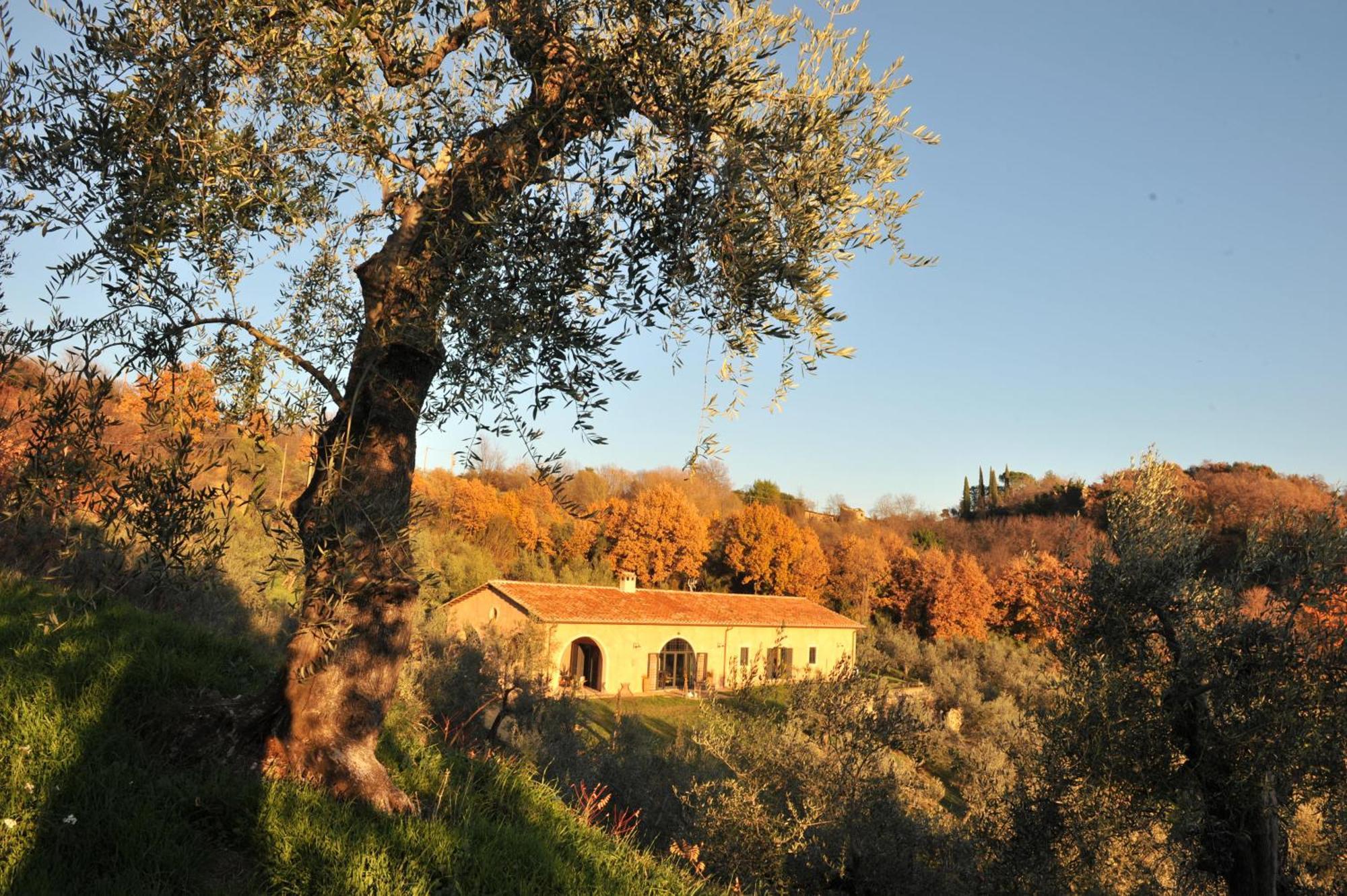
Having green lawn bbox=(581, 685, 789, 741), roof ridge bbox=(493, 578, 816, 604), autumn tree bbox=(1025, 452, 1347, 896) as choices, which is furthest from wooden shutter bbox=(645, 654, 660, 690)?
autumn tree bbox=(1025, 452, 1347, 896)

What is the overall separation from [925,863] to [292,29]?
13569mm

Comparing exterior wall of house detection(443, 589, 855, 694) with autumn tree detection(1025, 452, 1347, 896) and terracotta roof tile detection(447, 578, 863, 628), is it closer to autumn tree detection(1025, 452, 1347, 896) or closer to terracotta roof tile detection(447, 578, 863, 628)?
terracotta roof tile detection(447, 578, 863, 628)

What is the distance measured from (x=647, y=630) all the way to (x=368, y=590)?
35.7 m

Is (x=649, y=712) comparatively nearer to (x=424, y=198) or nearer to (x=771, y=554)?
(x=771, y=554)

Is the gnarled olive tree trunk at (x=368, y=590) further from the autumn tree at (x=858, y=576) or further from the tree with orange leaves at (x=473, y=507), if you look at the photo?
the autumn tree at (x=858, y=576)

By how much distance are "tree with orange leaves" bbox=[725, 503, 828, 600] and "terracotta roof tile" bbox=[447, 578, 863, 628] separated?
510 cm

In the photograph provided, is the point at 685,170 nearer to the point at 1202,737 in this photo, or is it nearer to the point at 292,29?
the point at 292,29

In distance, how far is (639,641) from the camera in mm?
39688

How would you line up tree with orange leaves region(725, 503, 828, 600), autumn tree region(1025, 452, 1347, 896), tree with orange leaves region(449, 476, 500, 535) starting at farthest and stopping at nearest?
tree with orange leaves region(725, 503, 828, 600) < tree with orange leaves region(449, 476, 500, 535) < autumn tree region(1025, 452, 1347, 896)

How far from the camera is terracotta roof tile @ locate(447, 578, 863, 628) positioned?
121 feet

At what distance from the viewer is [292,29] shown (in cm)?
487

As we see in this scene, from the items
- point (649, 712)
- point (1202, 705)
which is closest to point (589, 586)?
point (649, 712)

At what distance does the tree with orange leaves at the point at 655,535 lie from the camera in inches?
2055

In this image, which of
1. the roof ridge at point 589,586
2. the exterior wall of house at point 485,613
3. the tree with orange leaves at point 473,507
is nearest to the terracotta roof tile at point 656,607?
the roof ridge at point 589,586
